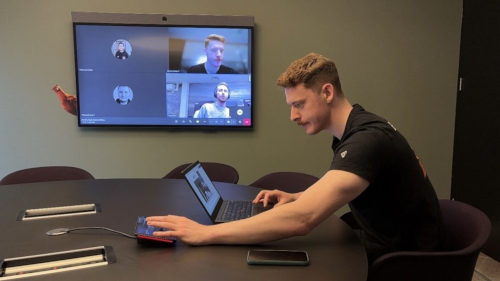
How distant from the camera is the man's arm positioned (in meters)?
1.28

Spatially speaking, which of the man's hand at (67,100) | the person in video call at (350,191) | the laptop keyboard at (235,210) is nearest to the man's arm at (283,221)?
the person in video call at (350,191)

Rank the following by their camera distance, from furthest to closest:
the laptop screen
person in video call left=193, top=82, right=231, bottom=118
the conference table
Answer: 1. person in video call left=193, top=82, right=231, bottom=118
2. the laptop screen
3. the conference table

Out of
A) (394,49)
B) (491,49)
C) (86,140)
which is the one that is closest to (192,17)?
(86,140)

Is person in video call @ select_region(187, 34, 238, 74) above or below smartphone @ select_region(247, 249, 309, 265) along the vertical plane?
above

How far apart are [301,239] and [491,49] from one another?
255 centimetres

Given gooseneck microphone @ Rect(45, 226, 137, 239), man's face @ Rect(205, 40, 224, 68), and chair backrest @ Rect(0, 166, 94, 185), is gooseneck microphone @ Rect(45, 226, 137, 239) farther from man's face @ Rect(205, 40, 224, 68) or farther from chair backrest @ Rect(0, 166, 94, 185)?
man's face @ Rect(205, 40, 224, 68)

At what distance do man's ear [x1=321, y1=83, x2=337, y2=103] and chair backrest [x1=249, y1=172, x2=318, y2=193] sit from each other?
2.99 feet

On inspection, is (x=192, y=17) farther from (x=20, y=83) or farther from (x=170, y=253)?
(x=170, y=253)

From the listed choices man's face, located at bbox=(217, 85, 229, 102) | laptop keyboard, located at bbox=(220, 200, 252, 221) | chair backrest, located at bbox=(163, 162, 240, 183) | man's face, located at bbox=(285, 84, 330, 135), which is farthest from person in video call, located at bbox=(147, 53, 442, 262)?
man's face, located at bbox=(217, 85, 229, 102)

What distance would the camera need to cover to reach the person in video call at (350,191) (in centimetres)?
130

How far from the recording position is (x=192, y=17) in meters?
3.41

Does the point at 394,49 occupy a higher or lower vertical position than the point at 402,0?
lower

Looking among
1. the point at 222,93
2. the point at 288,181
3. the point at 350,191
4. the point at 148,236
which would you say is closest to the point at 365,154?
the point at 350,191

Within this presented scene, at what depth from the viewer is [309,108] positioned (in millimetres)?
1568
